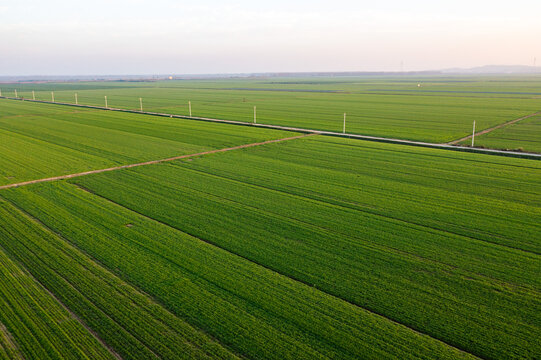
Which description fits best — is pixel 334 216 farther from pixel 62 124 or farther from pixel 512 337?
pixel 62 124

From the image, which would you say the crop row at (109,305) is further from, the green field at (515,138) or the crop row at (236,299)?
the green field at (515,138)

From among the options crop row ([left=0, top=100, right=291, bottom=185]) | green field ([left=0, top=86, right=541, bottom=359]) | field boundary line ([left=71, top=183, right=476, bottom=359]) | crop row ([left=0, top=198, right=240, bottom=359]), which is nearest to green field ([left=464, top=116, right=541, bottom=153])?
green field ([left=0, top=86, right=541, bottom=359])

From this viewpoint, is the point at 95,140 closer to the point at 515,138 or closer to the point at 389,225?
the point at 389,225

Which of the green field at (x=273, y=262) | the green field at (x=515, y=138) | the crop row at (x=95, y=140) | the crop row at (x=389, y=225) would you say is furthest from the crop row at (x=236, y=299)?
the green field at (x=515, y=138)

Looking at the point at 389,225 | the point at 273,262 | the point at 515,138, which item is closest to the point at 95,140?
the point at 273,262

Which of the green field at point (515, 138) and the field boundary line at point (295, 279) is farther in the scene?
the green field at point (515, 138)

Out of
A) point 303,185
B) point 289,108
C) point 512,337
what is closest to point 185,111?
point 289,108

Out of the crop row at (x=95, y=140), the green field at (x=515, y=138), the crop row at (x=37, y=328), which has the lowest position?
the crop row at (x=37, y=328)

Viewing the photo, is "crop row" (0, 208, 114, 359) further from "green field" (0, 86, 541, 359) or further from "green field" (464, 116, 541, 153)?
"green field" (464, 116, 541, 153)
